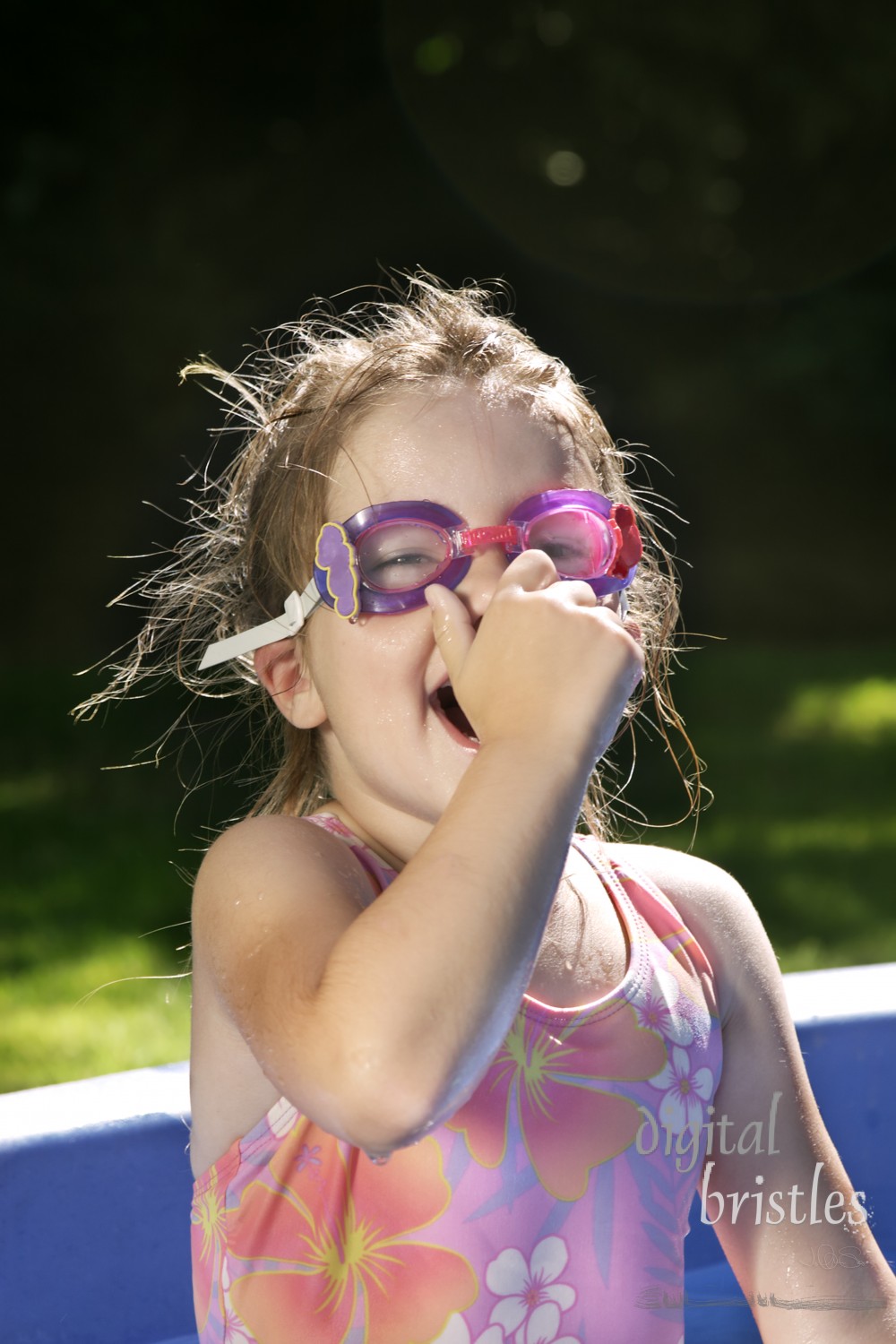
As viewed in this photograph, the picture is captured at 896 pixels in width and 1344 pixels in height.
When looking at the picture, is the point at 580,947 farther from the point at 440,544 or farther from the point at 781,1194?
the point at 440,544

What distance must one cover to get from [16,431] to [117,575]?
1594 mm

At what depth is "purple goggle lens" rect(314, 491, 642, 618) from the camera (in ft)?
5.68

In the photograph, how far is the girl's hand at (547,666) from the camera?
1402 millimetres

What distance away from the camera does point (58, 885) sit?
5434 millimetres

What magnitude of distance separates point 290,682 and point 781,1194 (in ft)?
3.12

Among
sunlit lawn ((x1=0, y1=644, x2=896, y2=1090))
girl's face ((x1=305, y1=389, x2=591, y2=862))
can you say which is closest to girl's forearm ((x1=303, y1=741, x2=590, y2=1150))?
girl's face ((x1=305, y1=389, x2=591, y2=862))

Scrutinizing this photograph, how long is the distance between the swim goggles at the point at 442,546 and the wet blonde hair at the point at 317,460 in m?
0.12

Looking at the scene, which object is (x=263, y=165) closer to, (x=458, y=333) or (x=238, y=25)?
(x=238, y=25)

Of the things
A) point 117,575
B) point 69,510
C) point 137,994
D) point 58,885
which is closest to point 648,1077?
point 137,994

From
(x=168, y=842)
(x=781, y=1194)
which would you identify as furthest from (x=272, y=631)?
(x=168, y=842)

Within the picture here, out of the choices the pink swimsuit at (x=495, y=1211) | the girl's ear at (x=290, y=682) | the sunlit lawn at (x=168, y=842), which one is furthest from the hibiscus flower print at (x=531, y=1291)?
the sunlit lawn at (x=168, y=842)

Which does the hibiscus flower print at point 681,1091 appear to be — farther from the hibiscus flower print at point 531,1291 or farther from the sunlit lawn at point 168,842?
the sunlit lawn at point 168,842

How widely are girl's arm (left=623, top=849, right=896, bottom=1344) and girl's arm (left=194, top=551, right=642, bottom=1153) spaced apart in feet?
2.29

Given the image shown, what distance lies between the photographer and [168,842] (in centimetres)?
593
